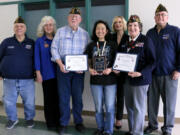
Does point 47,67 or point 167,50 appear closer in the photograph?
point 167,50

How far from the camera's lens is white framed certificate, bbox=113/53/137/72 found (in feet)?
6.91

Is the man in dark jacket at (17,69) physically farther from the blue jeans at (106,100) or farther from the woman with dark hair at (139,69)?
the woman with dark hair at (139,69)

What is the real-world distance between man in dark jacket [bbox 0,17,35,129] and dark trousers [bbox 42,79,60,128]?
33cm

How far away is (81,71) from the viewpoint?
2.44 metres

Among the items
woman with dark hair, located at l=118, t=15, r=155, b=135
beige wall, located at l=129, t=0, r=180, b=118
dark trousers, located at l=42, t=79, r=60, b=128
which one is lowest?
dark trousers, located at l=42, t=79, r=60, b=128

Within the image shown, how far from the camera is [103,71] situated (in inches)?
89.3

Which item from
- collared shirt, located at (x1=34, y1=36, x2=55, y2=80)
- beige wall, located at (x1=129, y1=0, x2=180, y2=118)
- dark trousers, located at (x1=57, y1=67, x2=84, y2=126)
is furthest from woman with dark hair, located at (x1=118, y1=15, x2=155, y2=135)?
collared shirt, located at (x1=34, y1=36, x2=55, y2=80)

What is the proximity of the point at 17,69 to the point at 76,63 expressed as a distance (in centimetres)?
96

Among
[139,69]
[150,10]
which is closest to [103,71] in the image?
[139,69]

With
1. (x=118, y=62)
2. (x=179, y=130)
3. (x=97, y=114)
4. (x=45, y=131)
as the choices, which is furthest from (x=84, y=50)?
(x=179, y=130)

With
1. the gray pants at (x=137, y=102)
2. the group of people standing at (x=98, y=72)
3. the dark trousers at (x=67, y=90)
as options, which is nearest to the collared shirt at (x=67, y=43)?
the group of people standing at (x=98, y=72)

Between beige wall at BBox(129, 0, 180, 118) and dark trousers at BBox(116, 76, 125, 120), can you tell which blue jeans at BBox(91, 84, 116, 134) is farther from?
beige wall at BBox(129, 0, 180, 118)

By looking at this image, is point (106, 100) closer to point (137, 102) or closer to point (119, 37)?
point (137, 102)

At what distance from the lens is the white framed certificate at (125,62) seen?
Answer: 2106mm
